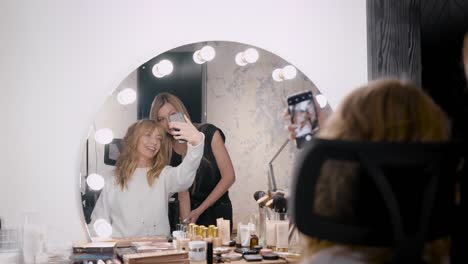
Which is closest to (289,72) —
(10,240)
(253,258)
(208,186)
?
(208,186)

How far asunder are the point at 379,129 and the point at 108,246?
150 centimetres

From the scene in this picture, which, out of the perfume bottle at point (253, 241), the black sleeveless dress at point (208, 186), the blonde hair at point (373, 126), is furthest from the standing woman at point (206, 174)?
the blonde hair at point (373, 126)

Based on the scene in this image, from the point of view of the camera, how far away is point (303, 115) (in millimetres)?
2484

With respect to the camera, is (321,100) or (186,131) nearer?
(186,131)

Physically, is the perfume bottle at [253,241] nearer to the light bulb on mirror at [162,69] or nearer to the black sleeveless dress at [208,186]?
the black sleeveless dress at [208,186]

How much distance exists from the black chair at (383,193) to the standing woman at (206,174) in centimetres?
155

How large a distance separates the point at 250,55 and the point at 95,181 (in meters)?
0.87

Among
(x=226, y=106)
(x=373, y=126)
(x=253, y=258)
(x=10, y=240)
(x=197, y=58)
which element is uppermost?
(x=197, y=58)

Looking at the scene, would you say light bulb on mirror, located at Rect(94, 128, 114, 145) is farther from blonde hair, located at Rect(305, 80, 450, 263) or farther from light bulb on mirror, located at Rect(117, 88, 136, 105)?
blonde hair, located at Rect(305, 80, 450, 263)

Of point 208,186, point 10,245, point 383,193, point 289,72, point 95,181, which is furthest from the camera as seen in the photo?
point 289,72

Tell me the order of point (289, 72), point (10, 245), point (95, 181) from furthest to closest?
point (289, 72), point (95, 181), point (10, 245)

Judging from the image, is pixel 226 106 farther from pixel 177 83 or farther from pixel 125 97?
pixel 125 97

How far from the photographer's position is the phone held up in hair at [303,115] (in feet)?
8.05

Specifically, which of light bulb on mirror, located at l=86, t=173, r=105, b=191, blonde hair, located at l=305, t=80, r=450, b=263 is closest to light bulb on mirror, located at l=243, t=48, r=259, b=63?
light bulb on mirror, located at l=86, t=173, r=105, b=191
